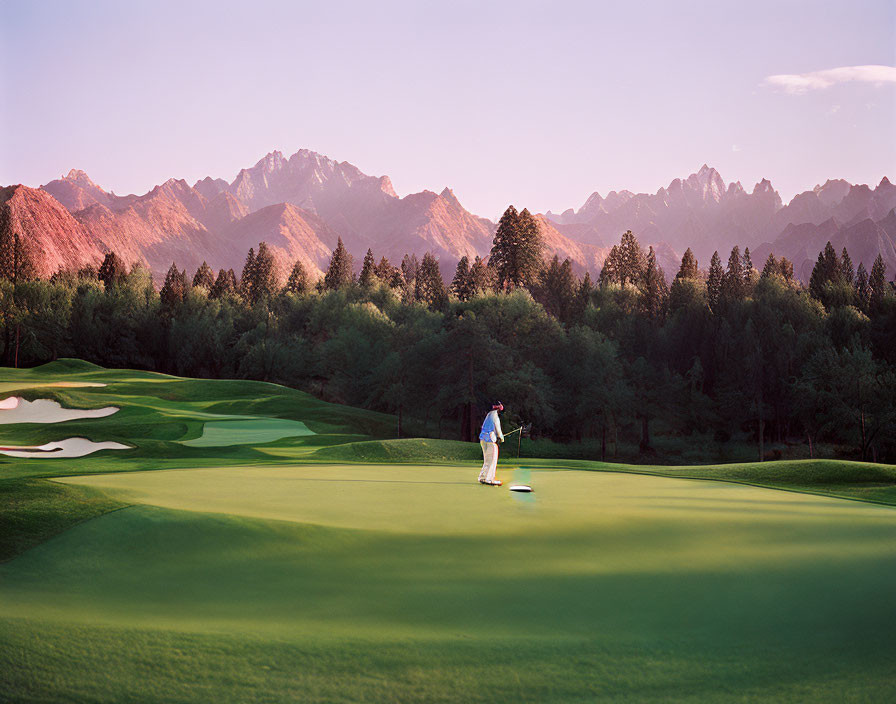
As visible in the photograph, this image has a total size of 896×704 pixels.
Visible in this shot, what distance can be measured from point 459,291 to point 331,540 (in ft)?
296

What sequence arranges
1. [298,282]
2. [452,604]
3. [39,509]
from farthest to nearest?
[298,282] → [39,509] → [452,604]

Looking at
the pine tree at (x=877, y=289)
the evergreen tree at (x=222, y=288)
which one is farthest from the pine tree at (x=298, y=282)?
the pine tree at (x=877, y=289)

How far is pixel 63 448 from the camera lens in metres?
26.4

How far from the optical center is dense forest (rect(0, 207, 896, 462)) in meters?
51.0

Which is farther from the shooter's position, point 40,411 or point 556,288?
point 556,288

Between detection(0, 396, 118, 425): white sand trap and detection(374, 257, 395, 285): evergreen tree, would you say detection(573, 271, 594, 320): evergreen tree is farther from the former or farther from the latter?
detection(0, 396, 118, 425): white sand trap

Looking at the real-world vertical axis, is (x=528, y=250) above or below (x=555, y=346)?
above

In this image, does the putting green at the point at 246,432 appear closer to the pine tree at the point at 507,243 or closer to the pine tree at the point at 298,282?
the pine tree at the point at 507,243

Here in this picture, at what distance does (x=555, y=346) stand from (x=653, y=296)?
41635 mm

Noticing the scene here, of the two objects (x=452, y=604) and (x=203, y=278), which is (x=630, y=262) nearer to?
(x=203, y=278)

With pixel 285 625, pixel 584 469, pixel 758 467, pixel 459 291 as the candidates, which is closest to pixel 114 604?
pixel 285 625

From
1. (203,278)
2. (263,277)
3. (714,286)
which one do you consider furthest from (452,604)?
(203,278)

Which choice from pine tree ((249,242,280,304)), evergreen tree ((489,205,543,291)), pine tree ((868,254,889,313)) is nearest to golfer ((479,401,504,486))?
pine tree ((868,254,889,313))

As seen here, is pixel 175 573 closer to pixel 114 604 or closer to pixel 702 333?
pixel 114 604
